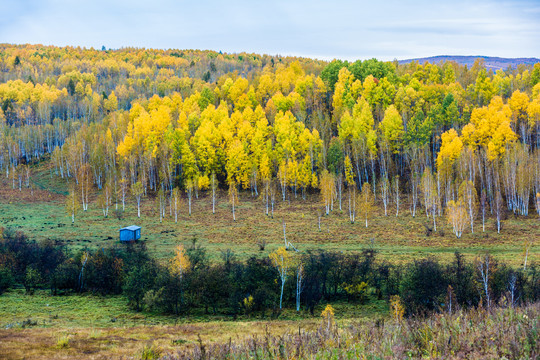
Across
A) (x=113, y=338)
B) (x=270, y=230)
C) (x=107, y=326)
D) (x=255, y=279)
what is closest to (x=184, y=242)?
(x=270, y=230)

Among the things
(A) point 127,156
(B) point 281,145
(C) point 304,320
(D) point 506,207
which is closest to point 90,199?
(A) point 127,156

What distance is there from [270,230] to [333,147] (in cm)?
2576

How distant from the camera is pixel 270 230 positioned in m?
61.2

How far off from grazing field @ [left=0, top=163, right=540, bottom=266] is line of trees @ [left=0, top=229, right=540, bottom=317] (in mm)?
6592

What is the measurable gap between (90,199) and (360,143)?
173ft

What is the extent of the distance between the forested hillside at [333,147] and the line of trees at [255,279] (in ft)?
69.2

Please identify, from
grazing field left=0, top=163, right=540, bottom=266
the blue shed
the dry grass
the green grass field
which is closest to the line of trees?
the green grass field

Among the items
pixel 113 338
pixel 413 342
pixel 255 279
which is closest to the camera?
pixel 413 342

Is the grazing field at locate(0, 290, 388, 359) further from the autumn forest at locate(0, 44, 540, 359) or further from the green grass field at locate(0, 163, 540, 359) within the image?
the autumn forest at locate(0, 44, 540, 359)

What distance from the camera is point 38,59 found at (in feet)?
654

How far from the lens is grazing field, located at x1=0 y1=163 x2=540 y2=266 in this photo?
51969 millimetres

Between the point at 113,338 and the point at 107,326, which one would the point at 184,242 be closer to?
the point at 107,326

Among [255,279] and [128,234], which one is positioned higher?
[128,234]

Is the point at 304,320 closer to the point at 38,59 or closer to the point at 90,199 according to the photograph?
the point at 90,199
